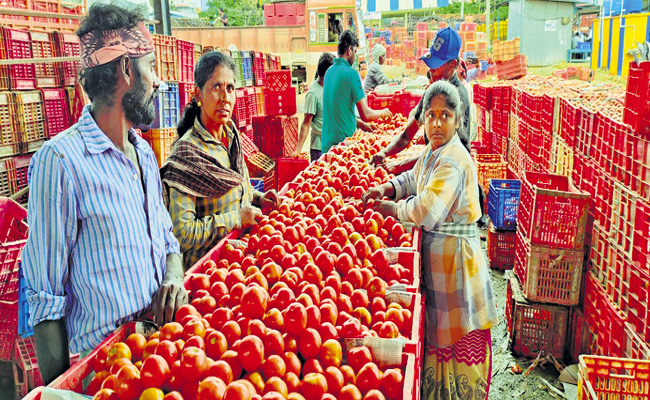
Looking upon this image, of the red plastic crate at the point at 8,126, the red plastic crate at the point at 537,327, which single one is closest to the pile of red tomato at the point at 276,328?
the red plastic crate at the point at 537,327

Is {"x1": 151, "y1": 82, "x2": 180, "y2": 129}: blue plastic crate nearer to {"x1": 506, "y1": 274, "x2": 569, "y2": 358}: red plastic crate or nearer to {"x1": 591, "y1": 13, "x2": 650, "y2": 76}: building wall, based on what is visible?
Answer: {"x1": 506, "y1": 274, "x2": 569, "y2": 358}: red plastic crate

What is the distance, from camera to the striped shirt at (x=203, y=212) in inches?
109

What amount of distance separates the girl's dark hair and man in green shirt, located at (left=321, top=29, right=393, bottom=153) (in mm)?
2998

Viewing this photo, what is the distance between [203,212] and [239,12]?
40499mm

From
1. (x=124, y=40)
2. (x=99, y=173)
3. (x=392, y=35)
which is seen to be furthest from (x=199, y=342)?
(x=392, y=35)

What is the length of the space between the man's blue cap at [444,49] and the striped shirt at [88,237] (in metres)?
3.12

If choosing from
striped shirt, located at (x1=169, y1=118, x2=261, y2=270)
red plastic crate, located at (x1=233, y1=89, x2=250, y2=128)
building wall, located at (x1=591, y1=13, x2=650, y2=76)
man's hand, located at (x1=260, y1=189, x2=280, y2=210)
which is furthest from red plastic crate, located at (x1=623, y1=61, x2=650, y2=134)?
building wall, located at (x1=591, y1=13, x2=650, y2=76)

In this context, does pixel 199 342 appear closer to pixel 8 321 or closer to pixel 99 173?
pixel 99 173

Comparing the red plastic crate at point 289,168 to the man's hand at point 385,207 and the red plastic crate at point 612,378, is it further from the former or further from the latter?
the red plastic crate at point 612,378

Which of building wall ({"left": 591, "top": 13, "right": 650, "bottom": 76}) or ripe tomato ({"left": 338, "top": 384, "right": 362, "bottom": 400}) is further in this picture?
building wall ({"left": 591, "top": 13, "right": 650, "bottom": 76})

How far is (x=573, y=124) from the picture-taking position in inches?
191

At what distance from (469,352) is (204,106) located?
2176mm

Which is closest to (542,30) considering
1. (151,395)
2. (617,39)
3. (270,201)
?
(617,39)

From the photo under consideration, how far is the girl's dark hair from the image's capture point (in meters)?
2.92
